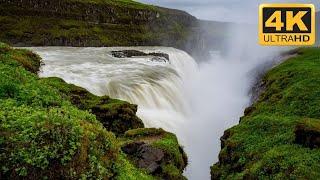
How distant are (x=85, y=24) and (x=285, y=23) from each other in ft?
218

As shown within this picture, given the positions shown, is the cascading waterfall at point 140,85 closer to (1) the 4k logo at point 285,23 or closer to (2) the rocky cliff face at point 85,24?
(1) the 4k logo at point 285,23

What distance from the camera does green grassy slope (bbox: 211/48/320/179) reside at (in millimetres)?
17156

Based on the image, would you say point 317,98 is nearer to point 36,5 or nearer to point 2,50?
point 2,50

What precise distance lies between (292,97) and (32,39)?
197ft

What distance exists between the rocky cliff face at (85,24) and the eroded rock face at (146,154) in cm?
6332

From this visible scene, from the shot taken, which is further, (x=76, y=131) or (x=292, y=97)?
(x=292, y=97)

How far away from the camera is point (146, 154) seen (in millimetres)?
16781

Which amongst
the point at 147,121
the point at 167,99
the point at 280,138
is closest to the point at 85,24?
the point at 167,99

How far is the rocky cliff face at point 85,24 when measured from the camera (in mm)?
79875

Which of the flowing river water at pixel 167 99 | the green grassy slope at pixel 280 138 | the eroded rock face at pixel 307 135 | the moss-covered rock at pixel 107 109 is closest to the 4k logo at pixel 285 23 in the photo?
the green grassy slope at pixel 280 138

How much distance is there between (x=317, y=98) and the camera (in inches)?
955

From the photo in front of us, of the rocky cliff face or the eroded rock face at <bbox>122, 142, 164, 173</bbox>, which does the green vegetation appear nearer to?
the eroded rock face at <bbox>122, 142, 164, 173</bbox>

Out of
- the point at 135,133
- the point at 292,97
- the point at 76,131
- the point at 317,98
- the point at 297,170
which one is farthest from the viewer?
the point at 292,97

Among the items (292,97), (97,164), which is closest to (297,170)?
(97,164)
